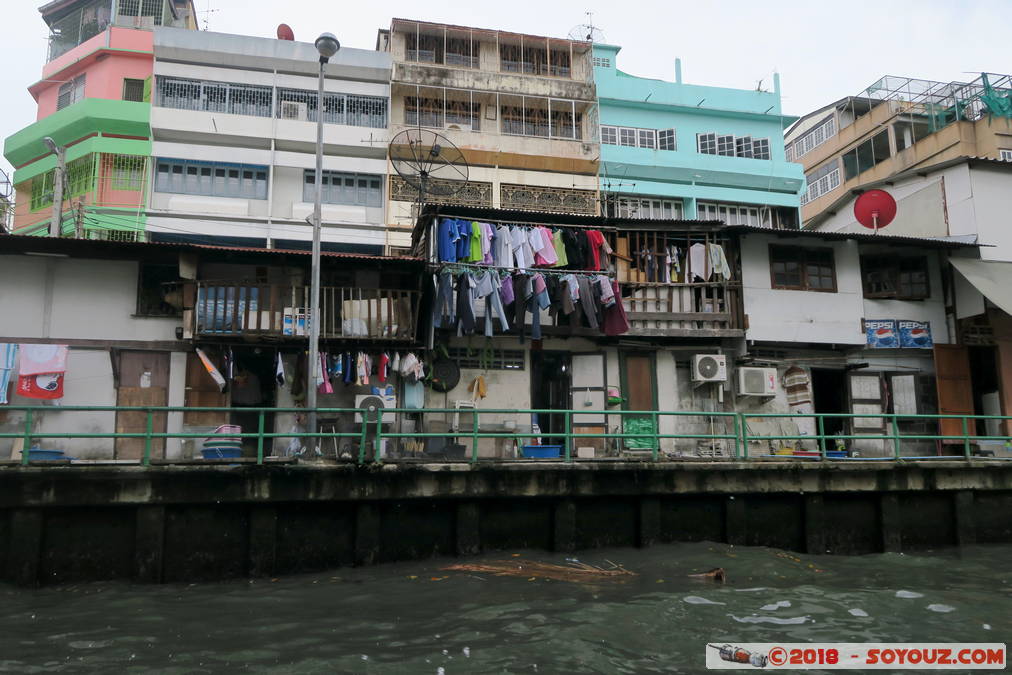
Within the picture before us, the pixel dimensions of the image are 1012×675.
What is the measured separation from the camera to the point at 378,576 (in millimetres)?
12445

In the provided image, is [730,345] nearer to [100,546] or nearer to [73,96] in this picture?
[100,546]

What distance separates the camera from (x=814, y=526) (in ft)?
48.9

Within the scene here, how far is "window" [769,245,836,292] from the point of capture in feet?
68.9

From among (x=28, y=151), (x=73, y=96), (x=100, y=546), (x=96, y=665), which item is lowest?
(x=96, y=665)

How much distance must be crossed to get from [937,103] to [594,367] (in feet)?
90.7

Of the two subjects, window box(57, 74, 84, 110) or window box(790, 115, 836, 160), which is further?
window box(790, 115, 836, 160)

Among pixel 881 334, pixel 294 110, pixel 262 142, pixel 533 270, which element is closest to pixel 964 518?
pixel 881 334

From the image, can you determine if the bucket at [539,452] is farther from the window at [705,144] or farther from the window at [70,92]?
the window at [70,92]

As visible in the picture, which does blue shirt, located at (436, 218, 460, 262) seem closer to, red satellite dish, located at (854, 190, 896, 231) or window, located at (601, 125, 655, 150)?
red satellite dish, located at (854, 190, 896, 231)

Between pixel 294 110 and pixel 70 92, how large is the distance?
10609 millimetres

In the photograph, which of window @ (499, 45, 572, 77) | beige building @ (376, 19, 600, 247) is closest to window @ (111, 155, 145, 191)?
beige building @ (376, 19, 600, 247)

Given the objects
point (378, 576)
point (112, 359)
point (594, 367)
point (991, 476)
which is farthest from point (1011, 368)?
point (112, 359)

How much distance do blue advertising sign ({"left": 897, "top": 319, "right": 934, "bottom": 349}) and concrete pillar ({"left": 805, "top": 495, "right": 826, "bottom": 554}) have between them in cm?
860

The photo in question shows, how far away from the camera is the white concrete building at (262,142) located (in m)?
28.7
